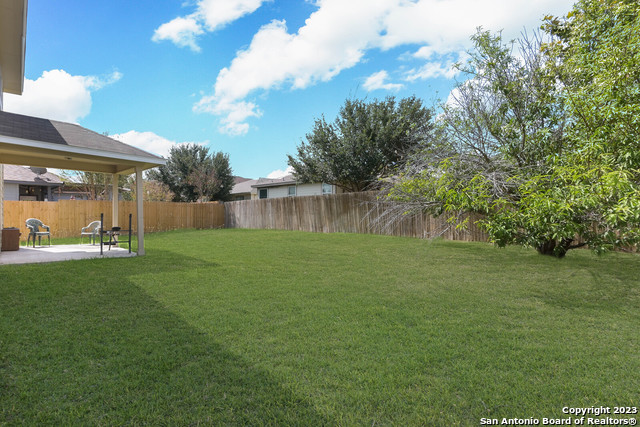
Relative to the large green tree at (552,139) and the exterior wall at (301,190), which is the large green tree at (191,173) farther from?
the large green tree at (552,139)

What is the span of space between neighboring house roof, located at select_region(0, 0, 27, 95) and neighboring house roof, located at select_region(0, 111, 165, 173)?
4.33 ft

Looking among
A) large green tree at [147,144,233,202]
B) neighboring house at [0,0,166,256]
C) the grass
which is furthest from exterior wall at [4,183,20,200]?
the grass

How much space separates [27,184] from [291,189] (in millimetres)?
17022

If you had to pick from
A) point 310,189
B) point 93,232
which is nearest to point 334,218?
point 310,189

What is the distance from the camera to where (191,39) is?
941 cm

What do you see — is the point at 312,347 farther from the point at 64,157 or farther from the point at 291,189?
the point at 291,189

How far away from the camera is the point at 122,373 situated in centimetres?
229

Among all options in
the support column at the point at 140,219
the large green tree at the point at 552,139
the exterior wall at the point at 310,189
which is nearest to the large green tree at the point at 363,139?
the exterior wall at the point at 310,189

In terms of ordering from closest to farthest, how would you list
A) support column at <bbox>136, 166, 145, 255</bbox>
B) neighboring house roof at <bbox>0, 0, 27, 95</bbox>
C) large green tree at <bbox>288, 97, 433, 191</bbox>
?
neighboring house roof at <bbox>0, 0, 27, 95</bbox> → support column at <bbox>136, 166, 145, 255</bbox> → large green tree at <bbox>288, 97, 433, 191</bbox>

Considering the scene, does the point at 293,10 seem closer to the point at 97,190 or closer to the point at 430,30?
the point at 430,30

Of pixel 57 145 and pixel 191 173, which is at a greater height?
pixel 191 173

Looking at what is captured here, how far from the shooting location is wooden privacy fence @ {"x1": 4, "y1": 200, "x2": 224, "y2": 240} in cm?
1219

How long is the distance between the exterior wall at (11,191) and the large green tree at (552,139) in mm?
24448

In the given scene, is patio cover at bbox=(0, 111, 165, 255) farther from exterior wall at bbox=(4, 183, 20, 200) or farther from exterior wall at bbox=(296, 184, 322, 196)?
exterior wall at bbox=(4, 183, 20, 200)
